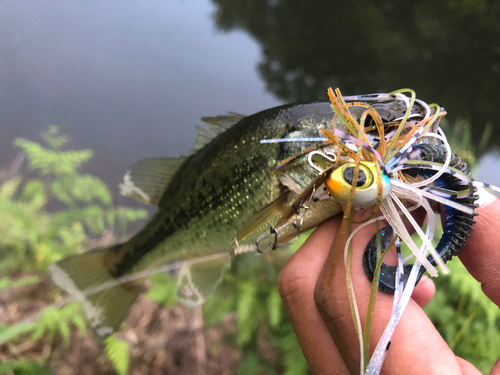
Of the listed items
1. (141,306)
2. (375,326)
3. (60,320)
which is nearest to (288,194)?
(375,326)

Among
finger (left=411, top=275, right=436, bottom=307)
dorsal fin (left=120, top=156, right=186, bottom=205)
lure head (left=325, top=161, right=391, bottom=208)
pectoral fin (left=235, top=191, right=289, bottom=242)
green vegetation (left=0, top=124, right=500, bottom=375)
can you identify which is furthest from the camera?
green vegetation (left=0, top=124, right=500, bottom=375)

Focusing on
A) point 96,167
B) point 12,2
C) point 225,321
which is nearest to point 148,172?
point 225,321

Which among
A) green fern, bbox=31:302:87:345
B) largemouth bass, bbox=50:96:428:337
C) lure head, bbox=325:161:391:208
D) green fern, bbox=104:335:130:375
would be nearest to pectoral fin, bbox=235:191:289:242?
largemouth bass, bbox=50:96:428:337

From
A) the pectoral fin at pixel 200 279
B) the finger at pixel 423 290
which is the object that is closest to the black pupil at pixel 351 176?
the finger at pixel 423 290

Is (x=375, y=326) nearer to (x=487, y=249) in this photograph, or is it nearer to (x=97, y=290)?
(x=487, y=249)

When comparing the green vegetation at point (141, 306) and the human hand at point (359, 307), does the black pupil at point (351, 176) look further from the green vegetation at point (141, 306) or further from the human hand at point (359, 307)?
the green vegetation at point (141, 306)

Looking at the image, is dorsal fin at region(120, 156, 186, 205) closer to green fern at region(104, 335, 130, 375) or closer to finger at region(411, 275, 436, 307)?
green fern at region(104, 335, 130, 375)
